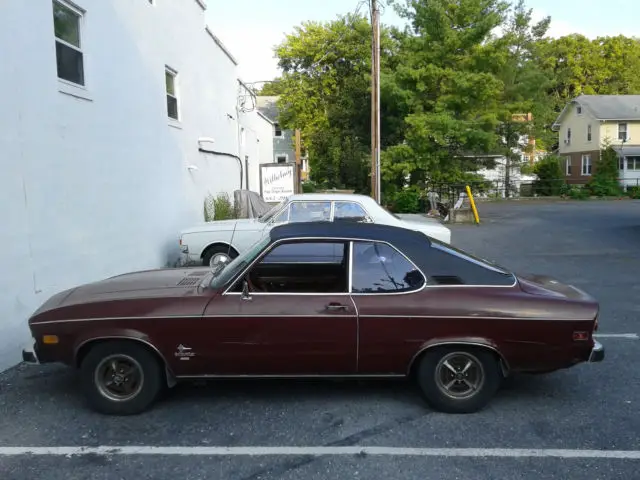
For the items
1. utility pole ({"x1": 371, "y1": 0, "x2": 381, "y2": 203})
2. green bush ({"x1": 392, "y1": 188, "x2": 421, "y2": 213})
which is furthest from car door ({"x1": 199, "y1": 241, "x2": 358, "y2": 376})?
green bush ({"x1": 392, "y1": 188, "x2": 421, "y2": 213})

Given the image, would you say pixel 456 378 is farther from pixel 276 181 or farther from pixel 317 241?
pixel 276 181

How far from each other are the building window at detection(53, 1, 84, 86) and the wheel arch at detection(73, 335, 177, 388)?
401 cm

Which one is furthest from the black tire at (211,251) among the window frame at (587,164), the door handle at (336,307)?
the window frame at (587,164)

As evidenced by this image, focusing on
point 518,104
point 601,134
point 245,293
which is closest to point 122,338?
point 245,293

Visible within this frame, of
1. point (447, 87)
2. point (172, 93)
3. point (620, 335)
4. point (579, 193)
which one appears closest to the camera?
point (620, 335)

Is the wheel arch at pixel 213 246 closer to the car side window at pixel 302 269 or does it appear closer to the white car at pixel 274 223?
the white car at pixel 274 223

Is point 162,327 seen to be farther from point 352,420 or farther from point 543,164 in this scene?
point 543,164

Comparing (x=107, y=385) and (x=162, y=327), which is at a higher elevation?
(x=162, y=327)

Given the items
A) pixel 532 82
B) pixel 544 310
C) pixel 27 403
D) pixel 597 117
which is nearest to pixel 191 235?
pixel 27 403

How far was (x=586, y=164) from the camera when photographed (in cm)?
4450

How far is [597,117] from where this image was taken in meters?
41.8

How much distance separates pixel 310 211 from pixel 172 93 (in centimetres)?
463

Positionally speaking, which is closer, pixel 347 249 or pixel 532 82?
pixel 347 249

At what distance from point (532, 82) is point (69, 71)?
3034 centimetres
